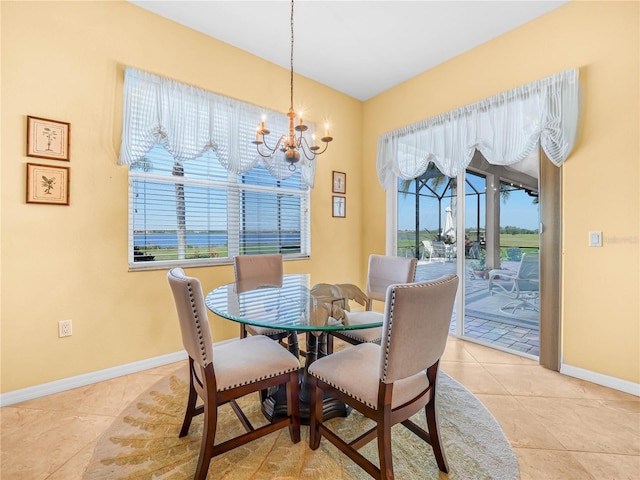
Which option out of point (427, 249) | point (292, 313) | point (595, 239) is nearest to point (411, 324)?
point (292, 313)

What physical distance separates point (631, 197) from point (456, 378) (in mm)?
1793

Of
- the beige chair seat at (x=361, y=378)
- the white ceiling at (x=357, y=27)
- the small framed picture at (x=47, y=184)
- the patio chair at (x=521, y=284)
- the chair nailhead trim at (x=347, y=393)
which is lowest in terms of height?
the chair nailhead trim at (x=347, y=393)

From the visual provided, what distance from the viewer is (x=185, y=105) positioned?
2.62 metres

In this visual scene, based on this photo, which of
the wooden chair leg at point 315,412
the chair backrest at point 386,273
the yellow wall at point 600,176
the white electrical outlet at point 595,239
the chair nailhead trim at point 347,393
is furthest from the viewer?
the chair backrest at point 386,273

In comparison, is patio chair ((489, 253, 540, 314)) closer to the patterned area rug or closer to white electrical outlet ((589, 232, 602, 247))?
white electrical outlet ((589, 232, 602, 247))

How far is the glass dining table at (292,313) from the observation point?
1.46 meters

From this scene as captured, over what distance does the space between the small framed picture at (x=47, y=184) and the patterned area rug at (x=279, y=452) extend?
1535 mm

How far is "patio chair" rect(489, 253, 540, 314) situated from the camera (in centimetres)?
274

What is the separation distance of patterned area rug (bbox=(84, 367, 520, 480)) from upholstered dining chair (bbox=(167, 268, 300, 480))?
11cm

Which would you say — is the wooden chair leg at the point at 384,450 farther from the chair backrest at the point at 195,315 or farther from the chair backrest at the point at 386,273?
the chair backrest at the point at 386,273

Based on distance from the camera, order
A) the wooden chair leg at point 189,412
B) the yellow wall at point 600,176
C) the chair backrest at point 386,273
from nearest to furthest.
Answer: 1. the wooden chair leg at point 189,412
2. the yellow wall at point 600,176
3. the chair backrest at point 386,273

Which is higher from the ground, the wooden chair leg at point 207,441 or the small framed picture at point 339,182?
the small framed picture at point 339,182

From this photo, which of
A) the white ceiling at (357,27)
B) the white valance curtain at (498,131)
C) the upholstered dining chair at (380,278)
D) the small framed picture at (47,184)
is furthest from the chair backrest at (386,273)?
the small framed picture at (47,184)

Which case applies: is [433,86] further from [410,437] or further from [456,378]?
[410,437]
